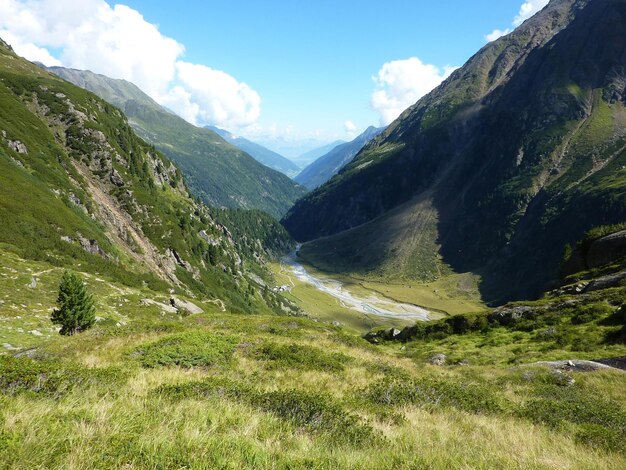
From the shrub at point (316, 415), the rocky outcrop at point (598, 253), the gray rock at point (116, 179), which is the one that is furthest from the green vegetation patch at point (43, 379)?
the gray rock at point (116, 179)

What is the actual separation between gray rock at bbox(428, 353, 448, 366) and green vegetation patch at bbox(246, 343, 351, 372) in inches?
523

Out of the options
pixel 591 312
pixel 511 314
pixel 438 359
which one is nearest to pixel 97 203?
pixel 438 359

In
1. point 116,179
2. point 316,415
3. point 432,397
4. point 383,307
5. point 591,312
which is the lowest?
point 383,307

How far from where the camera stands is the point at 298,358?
19.1 meters

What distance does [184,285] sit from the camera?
9381 centimetres

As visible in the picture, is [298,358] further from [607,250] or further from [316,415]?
[607,250]

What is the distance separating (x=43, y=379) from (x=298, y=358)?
1216cm

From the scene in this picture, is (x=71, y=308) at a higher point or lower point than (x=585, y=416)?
higher

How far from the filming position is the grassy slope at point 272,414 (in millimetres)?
5500

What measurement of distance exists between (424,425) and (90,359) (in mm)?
13871

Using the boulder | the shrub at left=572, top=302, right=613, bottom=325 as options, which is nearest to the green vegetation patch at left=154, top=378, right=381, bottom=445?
the shrub at left=572, top=302, right=613, bottom=325

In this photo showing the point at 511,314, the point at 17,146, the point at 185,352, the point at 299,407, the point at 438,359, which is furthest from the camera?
the point at 17,146

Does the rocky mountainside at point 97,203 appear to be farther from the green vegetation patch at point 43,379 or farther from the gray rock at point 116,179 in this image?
the green vegetation patch at point 43,379

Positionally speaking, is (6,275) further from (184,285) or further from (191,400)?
(184,285)
